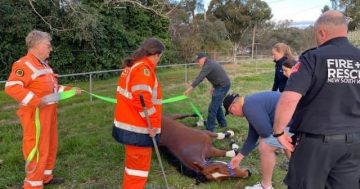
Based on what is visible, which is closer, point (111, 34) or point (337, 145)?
point (337, 145)

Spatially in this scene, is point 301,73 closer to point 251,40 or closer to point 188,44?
point 188,44

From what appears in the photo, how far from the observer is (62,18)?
1623 centimetres

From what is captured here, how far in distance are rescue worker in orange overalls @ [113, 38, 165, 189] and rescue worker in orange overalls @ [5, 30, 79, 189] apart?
33.0 inches

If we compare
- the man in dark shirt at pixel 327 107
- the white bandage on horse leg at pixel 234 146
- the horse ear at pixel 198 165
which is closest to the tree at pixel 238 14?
the white bandage on horse leg at pixel 234 146

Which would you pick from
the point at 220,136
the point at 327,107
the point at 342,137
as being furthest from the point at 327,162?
the point at 220,136

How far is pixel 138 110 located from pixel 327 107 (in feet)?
6.07

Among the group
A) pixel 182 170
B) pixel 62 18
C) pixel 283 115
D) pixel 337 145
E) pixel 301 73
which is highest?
pixel 62 18

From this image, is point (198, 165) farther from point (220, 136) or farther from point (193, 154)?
point (220, 136)

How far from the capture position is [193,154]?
5.03 metres

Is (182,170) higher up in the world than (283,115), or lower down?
lower down

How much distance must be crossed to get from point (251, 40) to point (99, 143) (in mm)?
34481

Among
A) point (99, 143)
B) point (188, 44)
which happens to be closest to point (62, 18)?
point (188, 44)

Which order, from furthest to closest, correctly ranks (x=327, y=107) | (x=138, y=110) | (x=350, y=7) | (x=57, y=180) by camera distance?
(x=350, y=7)
(x=57, y=180)
(x=138, y=110)
(x=327, y=107)

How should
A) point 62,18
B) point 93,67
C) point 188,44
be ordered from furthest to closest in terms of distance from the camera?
point 188,44 → point 93,67 → point 62,18
